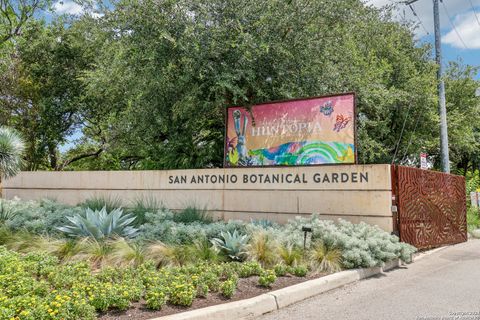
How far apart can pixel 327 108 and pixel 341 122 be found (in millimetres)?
527

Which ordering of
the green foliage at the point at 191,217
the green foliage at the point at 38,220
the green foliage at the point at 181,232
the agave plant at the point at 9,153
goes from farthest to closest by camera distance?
the agave plant at the point at 9,153 → the green foliage at the point at 191,217 → the green foliage at the point at 38,220 → the green foliage at the point at 181,232

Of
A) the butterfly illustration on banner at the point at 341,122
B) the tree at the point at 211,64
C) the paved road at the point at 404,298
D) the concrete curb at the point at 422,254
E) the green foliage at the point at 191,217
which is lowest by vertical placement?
the paved road at the point at 404,298

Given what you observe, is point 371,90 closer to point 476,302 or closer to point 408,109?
point 408,109

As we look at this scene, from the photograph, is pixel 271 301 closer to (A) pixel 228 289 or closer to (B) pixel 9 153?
(A) pixel 228 289

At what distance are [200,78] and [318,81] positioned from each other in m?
3.73

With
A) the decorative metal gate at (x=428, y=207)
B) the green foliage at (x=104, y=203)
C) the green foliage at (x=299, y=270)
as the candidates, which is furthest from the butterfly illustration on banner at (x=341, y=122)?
the green foliage at (x=104, y=203)

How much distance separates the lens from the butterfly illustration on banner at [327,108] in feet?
35.4

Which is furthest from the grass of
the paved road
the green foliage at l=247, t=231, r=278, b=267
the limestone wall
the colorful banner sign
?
the paved road

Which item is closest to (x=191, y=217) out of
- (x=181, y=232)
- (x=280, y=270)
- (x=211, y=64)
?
(x=181, y=232)

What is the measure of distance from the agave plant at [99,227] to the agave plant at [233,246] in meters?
1.99

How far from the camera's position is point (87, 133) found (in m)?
22.2

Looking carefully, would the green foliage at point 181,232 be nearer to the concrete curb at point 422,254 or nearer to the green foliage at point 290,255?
the green foliage at point 290,255

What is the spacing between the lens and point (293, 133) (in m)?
11.4

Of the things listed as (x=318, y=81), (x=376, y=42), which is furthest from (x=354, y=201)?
(x=376, y=42)
